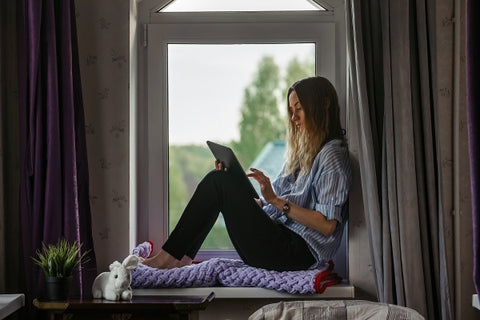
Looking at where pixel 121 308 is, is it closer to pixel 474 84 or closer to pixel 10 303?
pixel 10 303

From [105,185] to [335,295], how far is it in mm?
1094

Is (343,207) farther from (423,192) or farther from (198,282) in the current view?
(198,282)

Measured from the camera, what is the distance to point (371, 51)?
298cm

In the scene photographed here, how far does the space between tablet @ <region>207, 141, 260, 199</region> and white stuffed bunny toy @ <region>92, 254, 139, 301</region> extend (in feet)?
2.05

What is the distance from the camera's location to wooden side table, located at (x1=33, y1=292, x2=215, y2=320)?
8.39ft

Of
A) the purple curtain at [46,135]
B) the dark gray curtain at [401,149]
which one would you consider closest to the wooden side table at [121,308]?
the purple curtain at [46,135]

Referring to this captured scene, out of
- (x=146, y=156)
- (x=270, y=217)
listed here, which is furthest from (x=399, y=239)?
(x=146, y=156)

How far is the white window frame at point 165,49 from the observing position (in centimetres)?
326

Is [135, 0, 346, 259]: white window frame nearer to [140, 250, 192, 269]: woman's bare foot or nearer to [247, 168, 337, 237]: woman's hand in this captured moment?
[140, 250, 192, 269]: woman's bare foot

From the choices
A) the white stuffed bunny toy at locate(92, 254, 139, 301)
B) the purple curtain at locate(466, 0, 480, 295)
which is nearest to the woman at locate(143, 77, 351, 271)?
the white stuffed bunny toy at locate(92, 254, 139, 301)

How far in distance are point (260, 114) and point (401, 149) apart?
2.34 ft

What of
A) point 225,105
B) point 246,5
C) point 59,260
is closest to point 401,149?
point 225,105

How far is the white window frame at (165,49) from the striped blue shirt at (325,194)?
354mm

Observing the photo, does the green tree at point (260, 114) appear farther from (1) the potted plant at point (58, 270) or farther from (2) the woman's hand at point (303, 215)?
(1) the potted plant at point (58, 270)
